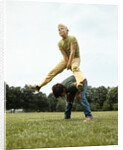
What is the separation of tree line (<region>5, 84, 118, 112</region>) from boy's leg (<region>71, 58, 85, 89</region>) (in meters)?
0.24

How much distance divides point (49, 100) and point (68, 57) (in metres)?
0.79

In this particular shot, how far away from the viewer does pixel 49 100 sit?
A: 414cm

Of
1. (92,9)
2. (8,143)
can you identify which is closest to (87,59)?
(92,9)

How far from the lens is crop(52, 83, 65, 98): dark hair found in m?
4.11

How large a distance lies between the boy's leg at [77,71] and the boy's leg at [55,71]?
0.16 metres

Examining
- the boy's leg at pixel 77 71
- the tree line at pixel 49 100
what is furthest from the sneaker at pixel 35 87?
the boy's leg at pixel 77 71

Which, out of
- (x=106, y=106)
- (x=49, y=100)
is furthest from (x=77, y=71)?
(x=106, y=106)

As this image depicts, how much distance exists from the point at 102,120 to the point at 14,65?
68.3 inches

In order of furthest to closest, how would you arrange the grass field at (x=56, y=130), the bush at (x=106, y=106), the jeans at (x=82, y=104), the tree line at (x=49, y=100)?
1. the bush at (x=106, y=106)
2. the jeans at (x=82, y=104)
3. the tree line at (x=49, y=100)
4. the grass field at (x=56, y=130)

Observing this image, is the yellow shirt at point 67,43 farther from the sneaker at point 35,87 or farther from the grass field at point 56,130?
the grass field at point 56,130

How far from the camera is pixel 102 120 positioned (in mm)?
4227

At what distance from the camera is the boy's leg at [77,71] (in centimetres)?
414

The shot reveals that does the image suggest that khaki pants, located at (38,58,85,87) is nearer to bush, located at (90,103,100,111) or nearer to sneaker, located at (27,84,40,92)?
sneaker, located at (27,84,40,92)

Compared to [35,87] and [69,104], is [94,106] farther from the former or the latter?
[35,87]
